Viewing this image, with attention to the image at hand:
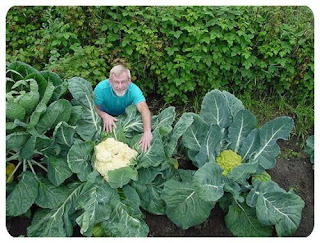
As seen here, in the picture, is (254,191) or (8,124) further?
(254,191)

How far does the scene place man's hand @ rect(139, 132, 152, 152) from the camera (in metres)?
3.04

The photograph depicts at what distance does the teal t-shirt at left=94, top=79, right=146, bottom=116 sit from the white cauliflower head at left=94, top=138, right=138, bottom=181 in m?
0.40

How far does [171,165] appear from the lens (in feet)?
10.3

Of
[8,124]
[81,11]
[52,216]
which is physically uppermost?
[81,11]

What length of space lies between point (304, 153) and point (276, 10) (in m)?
1.46

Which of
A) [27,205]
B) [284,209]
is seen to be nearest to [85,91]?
[27,205]

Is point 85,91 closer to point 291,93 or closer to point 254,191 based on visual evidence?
point 254,191

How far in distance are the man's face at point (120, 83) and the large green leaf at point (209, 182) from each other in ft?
2.95

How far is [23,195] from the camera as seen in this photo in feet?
9.26

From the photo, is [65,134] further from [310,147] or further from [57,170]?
[310,147]

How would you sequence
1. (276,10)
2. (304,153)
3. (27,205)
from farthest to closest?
(276,10) → (304,153) → (27,205)

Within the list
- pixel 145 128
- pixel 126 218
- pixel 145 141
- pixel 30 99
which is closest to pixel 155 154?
pixel 145 141

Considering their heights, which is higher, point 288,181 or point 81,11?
point 81,11

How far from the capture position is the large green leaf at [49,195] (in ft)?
9.48
